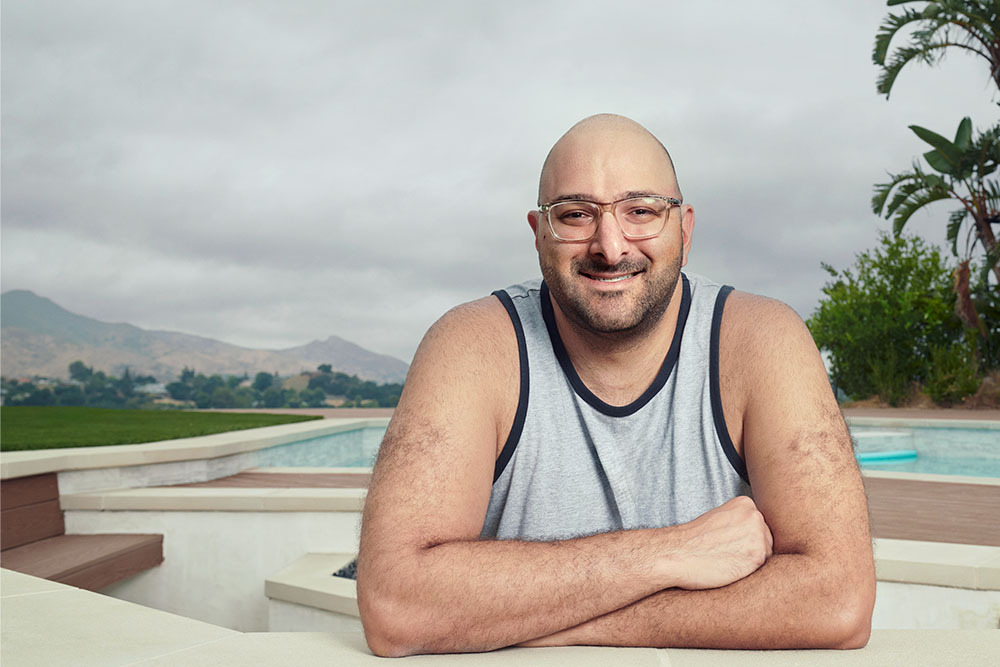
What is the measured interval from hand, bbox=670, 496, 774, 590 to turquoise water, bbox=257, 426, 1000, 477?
6.13 m

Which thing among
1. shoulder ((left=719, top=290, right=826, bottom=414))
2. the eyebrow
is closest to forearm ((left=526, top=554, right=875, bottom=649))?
shoulder ((left=719, top=290, right=826, bottom=414))

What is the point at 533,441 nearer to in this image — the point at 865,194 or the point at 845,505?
the point at 845,505

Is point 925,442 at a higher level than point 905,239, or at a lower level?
lower

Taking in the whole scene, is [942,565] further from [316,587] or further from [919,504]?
[316,587]

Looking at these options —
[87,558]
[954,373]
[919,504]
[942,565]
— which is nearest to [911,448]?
[954,373]

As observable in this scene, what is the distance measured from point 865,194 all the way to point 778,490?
13.9 meters

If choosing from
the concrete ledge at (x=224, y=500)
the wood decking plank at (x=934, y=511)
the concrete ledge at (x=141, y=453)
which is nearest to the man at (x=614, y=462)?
the wood decking plank at (x=934, y=511)

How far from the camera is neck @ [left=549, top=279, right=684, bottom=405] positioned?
4.53 feet

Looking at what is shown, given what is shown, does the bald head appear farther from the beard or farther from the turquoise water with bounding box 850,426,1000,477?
the turquoise water with bounding box 850,426,1000,477

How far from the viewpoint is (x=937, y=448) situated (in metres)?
7.98

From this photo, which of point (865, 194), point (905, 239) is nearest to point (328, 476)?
point (865, 194)

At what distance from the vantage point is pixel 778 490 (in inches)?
47.9

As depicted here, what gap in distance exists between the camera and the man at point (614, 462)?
104cm

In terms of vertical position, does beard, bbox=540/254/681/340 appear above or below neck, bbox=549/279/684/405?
above
